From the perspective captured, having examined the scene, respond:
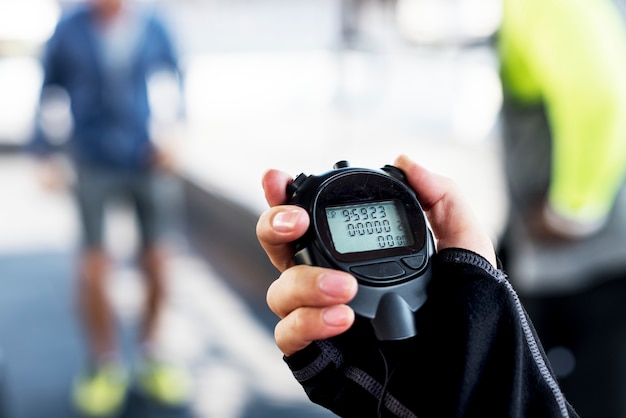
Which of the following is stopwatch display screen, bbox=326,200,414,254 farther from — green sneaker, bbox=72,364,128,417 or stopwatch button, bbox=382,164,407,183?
green sneaker, bbox=72,364,128,417

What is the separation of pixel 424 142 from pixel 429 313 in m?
5.42

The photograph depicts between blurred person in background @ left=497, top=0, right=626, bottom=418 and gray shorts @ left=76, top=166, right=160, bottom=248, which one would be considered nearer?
blurred person in background @ left=497, top=0, right=626, bottom=418

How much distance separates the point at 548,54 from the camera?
1502 mm

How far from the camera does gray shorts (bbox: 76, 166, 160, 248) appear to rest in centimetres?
271

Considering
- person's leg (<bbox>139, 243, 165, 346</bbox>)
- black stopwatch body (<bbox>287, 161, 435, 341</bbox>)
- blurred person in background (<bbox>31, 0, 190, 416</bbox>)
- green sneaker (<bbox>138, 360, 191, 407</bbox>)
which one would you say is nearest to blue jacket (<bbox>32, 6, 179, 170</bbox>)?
blurred person in background (<bbox>31, 0, 190, 416</bbox>)

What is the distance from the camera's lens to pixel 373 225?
82cm

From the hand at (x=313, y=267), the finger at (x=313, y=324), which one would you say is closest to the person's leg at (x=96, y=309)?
the hand at (x=313, y=267)

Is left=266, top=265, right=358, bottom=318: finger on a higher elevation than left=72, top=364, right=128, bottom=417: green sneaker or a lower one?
higher

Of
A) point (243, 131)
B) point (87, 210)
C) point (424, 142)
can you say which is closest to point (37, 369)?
point (87, 210)

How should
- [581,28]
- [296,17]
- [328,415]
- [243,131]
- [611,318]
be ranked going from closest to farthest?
[581,28] < [611,318] < [328,415] < [243,131] < [296,17]

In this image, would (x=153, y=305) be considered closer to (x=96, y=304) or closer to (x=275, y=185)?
(x=96, y=304)

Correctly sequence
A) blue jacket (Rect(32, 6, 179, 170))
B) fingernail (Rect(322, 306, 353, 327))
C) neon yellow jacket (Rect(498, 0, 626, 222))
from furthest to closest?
1. blue jacket (Rect(32, 6, 179, 170))
2. neon yellow jacket (Rect(498, 0, 626, 222))
3. fingernail (Rect(322, 306, 353, 327))

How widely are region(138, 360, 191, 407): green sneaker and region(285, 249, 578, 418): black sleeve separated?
208cm

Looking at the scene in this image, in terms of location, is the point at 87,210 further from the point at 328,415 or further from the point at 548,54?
the point at 548,54
